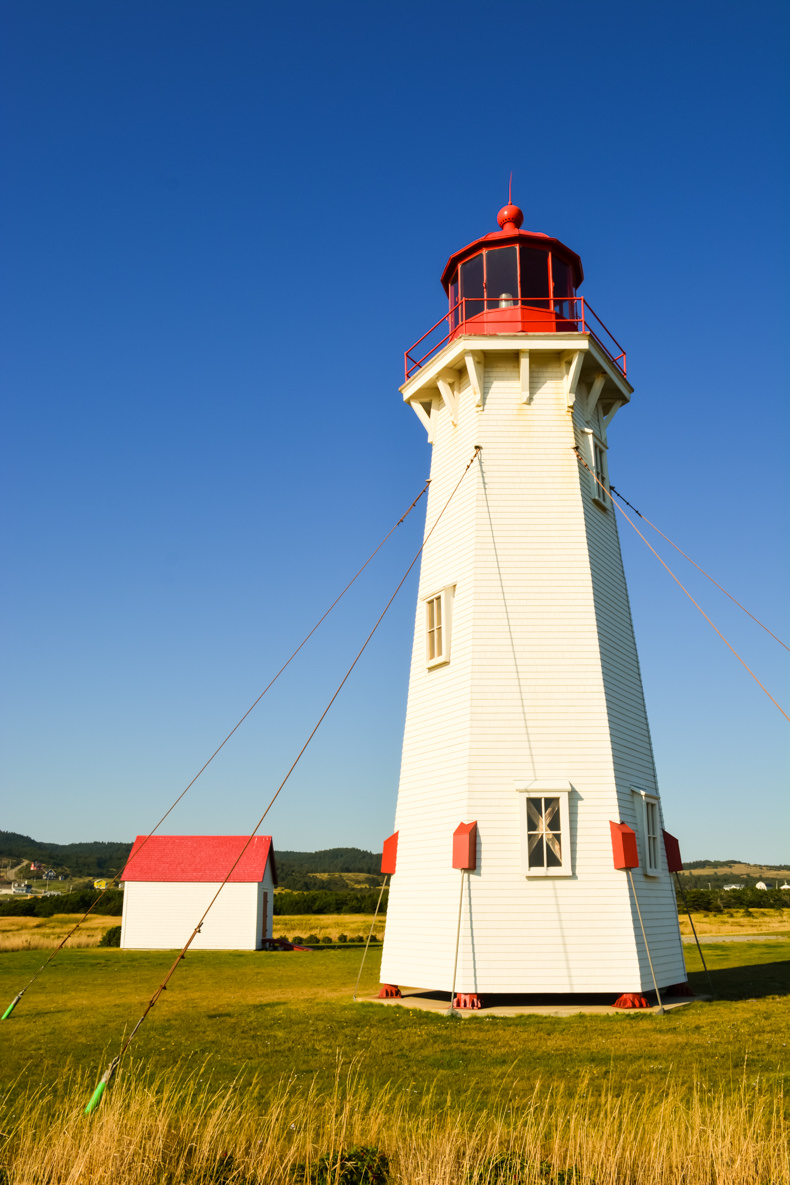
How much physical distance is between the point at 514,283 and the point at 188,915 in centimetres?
3190

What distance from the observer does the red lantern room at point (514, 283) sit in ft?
62.8

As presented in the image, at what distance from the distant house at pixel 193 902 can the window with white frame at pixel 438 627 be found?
24.5 meters

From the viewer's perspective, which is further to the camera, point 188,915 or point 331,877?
point 331,877

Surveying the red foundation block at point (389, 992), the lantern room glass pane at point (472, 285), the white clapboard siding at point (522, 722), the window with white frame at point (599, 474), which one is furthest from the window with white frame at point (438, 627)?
the lantern room glass pane at point (472, 285)

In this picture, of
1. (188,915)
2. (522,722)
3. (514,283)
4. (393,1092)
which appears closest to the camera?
(393,1092)

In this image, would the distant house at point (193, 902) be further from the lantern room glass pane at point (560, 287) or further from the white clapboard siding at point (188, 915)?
the lantern room glass pane at point (560, 287)

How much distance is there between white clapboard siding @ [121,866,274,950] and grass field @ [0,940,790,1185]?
804 inches

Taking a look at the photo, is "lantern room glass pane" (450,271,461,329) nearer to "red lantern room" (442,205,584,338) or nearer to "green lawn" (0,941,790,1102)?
"red lantern room" (442,205,584,338)

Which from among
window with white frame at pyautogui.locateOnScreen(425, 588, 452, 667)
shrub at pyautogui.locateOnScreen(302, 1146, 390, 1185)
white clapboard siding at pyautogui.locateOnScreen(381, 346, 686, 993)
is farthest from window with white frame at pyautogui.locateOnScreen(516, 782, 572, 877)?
shrub at pyautogui.locateOnScreen(302, 1146, 390, 1185)

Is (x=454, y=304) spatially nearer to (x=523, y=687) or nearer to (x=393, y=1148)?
(x=523, y=687)

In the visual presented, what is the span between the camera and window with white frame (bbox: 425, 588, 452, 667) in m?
17.6

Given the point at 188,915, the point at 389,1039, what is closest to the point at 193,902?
the point at 188,915

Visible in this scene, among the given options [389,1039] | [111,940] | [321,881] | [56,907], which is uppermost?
[321,881]

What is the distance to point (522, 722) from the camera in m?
16.2
